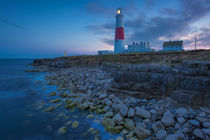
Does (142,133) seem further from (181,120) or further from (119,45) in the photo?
(119,45)

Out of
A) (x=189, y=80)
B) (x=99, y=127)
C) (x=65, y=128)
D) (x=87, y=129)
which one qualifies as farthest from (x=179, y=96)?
(x=65, y=128)

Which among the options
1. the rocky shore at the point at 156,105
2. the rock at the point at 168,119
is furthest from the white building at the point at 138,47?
the rock at the point at 168,119

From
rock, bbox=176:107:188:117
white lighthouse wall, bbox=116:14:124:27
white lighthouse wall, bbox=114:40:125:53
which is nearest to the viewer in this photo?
rock, bbox=176:107:188:117

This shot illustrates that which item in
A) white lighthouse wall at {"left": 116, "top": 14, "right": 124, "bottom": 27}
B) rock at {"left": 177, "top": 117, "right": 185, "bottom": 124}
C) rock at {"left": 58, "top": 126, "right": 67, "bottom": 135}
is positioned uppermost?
white lighthouse wall at {"left": 116, "top": 14, "right": 124, "bottom": 27}

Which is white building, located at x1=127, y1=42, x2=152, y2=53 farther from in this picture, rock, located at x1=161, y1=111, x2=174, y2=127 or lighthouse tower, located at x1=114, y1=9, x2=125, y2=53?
rock, located at x1=161, y1=111, x2=174, y2=127

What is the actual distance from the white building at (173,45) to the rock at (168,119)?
40245mm

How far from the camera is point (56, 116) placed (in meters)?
5.58

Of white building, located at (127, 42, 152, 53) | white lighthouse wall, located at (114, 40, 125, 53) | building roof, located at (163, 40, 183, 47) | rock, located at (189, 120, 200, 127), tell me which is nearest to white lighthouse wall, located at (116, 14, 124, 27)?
white lighthouse wall, located at (114, 40, 125, 53)

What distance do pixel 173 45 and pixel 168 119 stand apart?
4130 centimetres

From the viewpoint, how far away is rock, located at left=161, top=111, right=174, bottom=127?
3.96 meters

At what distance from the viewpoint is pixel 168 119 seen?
4062 mm

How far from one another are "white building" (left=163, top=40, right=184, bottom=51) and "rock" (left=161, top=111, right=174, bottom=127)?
40.2 m

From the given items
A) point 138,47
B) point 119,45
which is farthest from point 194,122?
point 138,47

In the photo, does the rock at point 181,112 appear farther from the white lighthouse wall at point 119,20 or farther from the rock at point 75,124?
the white lighthouse wall at point 119,20
